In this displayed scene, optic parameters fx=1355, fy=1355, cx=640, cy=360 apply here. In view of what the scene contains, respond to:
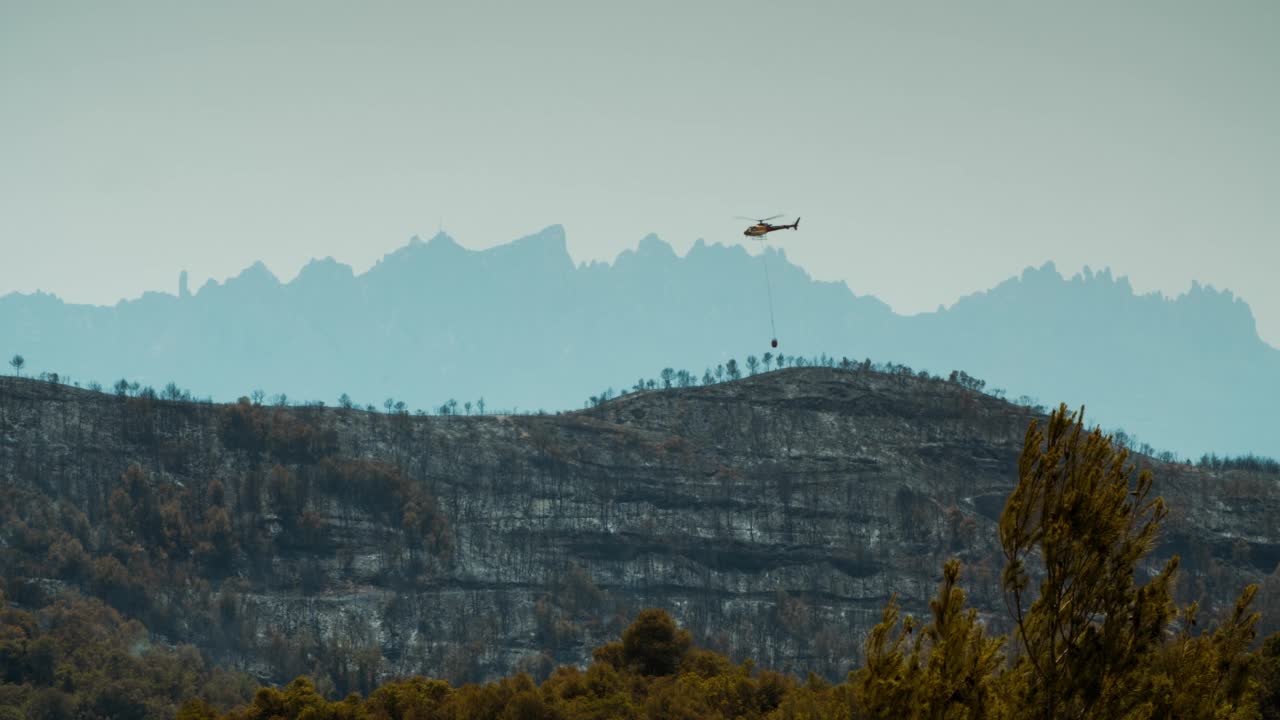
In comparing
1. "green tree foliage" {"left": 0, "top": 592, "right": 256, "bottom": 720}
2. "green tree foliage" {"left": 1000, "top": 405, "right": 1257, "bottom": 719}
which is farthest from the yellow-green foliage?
"green tree foliage" {"left": 0, "top": 592, "right": 256, "bottom": 720}

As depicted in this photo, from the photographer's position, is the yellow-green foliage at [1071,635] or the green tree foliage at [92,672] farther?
the green tree foliage at [92,672]

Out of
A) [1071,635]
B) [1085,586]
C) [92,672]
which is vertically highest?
[1085,586]

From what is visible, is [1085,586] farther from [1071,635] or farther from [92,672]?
[92,672]

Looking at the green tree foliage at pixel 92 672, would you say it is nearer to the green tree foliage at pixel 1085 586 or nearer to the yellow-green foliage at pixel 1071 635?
the yellow-green foliage at pixel 1071 635

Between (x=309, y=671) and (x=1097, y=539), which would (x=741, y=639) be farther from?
(x=1097, y=539)

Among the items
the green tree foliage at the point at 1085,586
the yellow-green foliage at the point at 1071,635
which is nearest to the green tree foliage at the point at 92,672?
the yellow-green foliage at the point at 1071,635

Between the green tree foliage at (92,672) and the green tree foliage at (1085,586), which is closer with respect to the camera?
the green tree foliage at (1085,586)

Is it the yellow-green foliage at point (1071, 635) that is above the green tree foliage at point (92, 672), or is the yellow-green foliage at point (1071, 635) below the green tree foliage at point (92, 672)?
above

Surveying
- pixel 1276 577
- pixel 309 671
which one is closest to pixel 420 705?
pixel 309 671

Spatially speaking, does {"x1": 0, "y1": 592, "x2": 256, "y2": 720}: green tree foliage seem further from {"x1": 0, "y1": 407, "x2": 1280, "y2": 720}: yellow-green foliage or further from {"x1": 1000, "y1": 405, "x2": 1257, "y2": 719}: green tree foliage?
{"x1": 1000, "y1": 405, "x2": 1257, "y2": 719}: green tree foliage

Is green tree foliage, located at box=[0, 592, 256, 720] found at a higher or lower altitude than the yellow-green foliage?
lower

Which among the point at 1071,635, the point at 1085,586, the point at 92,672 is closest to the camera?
the point at 1085,586

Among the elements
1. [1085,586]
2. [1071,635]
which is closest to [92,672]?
[1071,635]

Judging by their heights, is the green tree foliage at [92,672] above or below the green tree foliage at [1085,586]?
below
